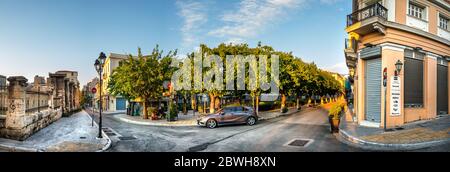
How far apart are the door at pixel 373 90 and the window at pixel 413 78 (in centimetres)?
128

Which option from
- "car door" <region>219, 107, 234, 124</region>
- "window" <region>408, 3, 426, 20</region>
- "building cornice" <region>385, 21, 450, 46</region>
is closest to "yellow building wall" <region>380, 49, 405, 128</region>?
"building cornice" <region>385, 21, 450, 46</region>

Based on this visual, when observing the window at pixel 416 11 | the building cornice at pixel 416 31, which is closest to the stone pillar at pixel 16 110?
the building cornice at pixel 416 31

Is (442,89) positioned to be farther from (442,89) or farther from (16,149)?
(16,149)

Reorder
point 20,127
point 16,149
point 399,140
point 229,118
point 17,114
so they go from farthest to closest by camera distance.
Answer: point 229,118 < point 17,114 < point 20,127 < point 399,140 < point 16,149

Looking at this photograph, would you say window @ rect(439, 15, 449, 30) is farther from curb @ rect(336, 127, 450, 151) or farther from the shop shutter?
curb @ rect(336, 127, 450, 151)

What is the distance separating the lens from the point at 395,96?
40.8 feet

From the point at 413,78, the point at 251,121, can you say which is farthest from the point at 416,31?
the point at 251,121

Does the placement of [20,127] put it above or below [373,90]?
below

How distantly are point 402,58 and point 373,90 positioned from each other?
2.03 meters

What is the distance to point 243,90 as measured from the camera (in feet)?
85.6

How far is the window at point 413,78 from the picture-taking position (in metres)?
13.0
